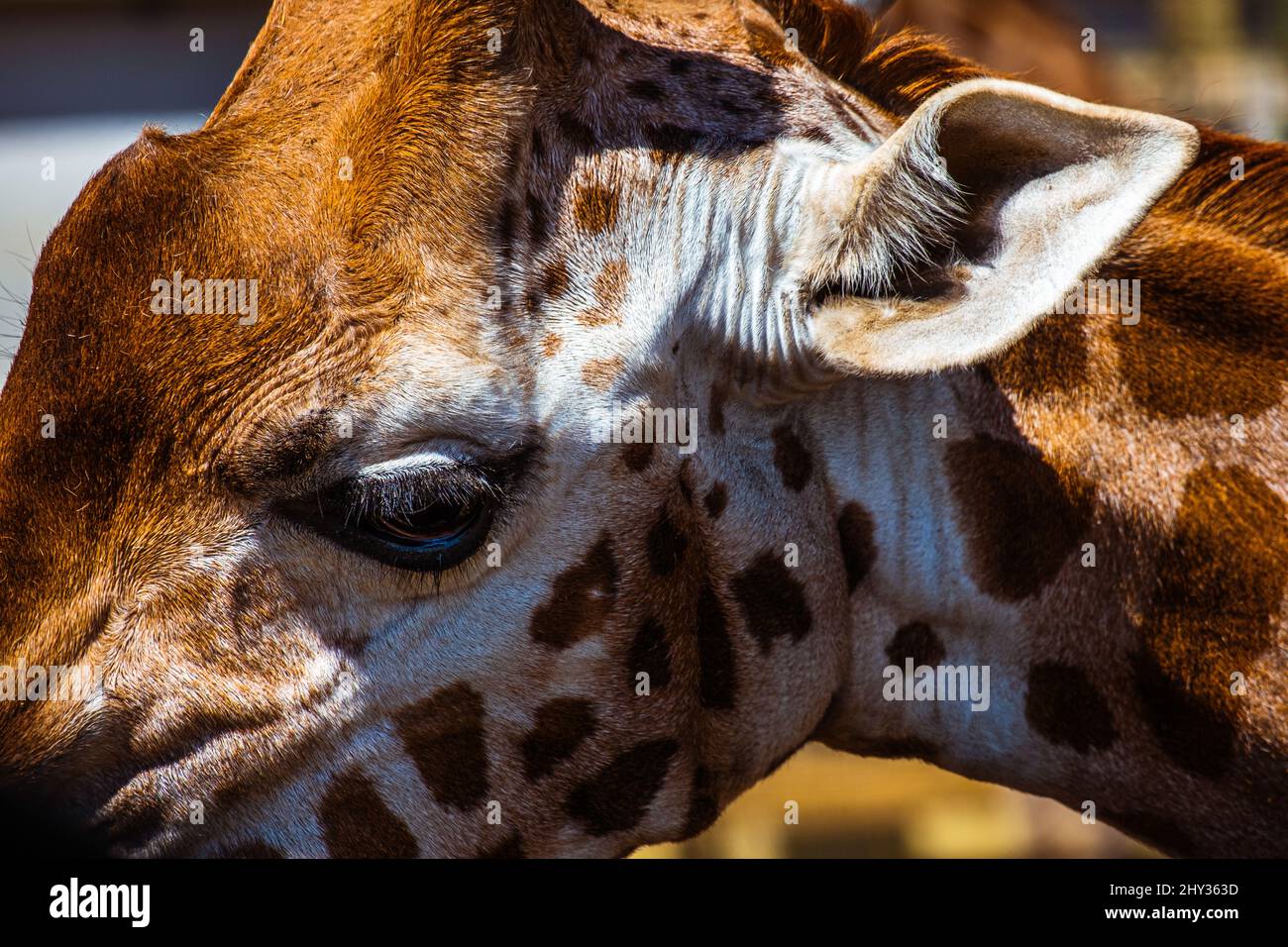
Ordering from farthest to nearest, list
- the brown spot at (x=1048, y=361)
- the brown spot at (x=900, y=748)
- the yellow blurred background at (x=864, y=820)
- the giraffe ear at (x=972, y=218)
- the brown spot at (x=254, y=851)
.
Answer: the yellow blurred background at (x=864, y=820) < the brown spot at (x=900, y=748) < the brown spot at (x=1048, y=361) < the brown spot at (x=254, y=851) < the giraffe ear at (x=972, y=218)

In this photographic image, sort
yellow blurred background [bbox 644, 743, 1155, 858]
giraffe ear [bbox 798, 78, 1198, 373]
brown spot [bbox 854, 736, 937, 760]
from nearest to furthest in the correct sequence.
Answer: giraffe ear [bbox 798, 78, 1198, 373]
brown spot [bbox 854, 736, 937, 760]
yellow blurred background [bbox 644, 743, 1155, 858]

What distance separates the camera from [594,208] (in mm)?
2383

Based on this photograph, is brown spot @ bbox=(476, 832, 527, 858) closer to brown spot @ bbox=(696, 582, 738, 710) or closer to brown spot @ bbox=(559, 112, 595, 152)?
brown spot @ bbox=(696, 582, 738, 710)

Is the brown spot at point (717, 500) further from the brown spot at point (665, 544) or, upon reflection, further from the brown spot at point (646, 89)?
the brown spot at point (646, 89)

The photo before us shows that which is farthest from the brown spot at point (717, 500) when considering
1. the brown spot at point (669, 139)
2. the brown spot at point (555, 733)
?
the brown spot at point (669, 139)

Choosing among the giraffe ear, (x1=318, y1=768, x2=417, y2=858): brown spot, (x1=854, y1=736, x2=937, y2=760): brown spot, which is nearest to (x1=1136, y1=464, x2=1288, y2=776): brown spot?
(x1=854, y1=736, x2=937, y2=760): brown spot

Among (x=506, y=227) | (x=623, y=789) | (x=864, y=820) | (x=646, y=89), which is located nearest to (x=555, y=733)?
(x=623, y=789)

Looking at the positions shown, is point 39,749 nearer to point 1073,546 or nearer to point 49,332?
point 49,332

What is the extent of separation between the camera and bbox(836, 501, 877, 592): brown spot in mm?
2553

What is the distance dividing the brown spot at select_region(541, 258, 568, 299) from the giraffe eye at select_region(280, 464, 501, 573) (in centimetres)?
37

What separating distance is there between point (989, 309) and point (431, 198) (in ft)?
3.36

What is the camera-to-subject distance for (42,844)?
7.13ft

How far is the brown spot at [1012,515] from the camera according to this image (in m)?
2.48

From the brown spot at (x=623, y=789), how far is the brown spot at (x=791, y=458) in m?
0.57
